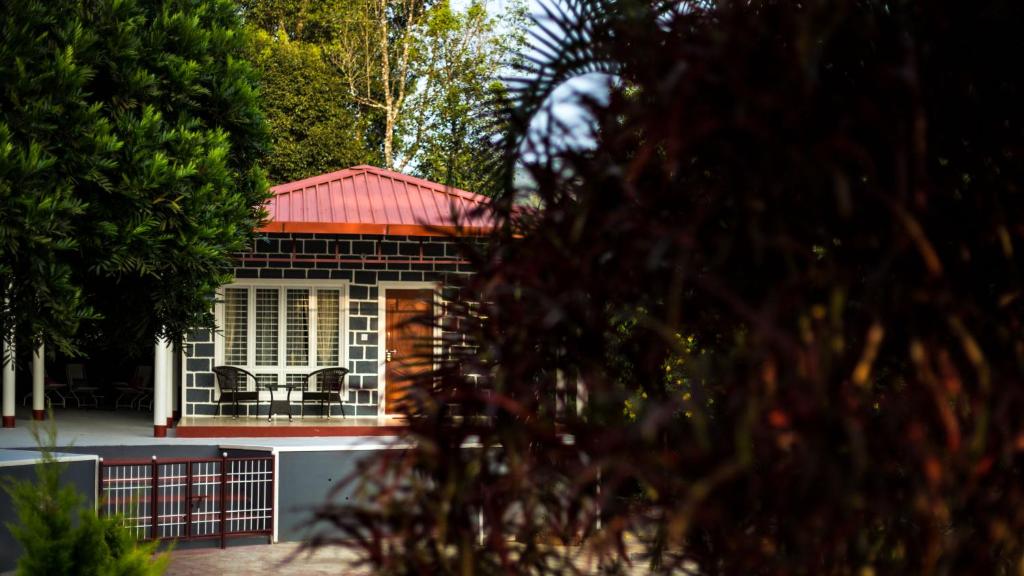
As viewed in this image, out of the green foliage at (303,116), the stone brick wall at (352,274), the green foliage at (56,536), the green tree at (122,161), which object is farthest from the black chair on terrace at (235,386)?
the green foliage at (56,536)

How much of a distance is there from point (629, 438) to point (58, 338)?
6811 millimetres

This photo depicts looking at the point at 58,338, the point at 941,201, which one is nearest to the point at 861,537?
the point at 941,201

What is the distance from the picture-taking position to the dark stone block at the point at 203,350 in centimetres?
1795

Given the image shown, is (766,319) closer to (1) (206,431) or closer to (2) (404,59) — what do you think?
(1) (206,431)

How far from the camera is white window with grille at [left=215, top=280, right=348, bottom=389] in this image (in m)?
18.2

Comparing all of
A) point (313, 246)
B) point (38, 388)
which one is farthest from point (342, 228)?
point (38, 388)

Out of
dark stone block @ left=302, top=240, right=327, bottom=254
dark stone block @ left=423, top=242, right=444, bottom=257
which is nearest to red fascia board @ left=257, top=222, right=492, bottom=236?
dark stone block @ left=302, top=240, right=327, bottom=254

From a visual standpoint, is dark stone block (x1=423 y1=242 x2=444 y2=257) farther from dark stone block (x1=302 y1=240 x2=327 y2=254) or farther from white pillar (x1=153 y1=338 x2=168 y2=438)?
white pillar (x1=153 y1=338 x2=168 y2=438)

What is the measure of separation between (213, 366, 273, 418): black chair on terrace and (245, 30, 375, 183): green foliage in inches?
390

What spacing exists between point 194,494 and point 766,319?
453 inches

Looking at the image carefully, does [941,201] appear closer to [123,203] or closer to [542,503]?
[542,503]

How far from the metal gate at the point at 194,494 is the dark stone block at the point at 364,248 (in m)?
6.49

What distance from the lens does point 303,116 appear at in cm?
2734

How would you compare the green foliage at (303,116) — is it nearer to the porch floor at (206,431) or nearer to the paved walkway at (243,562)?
the porch floor at (206,431)
